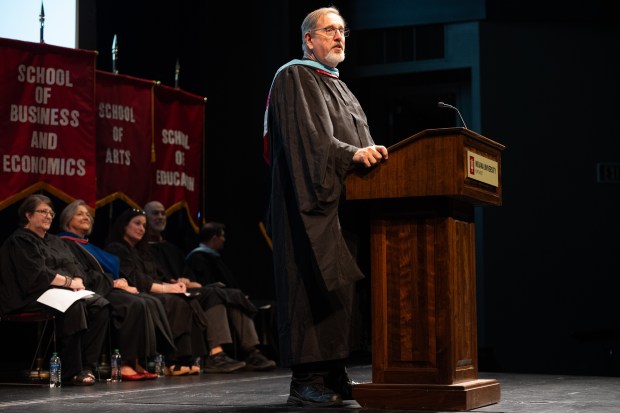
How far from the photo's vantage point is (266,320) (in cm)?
707

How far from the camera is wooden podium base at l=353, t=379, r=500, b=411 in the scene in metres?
2.93

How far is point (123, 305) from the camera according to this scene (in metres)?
5.57

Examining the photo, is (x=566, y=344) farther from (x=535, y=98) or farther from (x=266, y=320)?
(x=266, y=320)

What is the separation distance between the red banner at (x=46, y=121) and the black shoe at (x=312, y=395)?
2.98m

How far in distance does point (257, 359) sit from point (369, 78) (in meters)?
3.67

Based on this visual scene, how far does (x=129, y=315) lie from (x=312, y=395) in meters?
2.58

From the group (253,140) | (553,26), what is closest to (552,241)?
(553,26)

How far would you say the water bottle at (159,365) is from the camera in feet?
19.4

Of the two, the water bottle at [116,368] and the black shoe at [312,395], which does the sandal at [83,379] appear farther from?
the black shoe at [312,395]

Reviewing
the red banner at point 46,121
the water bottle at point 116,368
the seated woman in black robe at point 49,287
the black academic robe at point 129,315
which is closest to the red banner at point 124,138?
the red banner at point 46,121

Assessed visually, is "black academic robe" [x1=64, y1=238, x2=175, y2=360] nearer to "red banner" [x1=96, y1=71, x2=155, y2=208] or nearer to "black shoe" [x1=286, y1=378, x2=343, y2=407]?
"red banner" [x1=96, y1=71, x2=155, y2=208]

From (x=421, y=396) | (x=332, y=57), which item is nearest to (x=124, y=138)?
(x=332, y=57)

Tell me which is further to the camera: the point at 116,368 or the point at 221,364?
the point at 221,364

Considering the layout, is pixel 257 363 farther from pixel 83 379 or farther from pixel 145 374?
pixel 83 379
